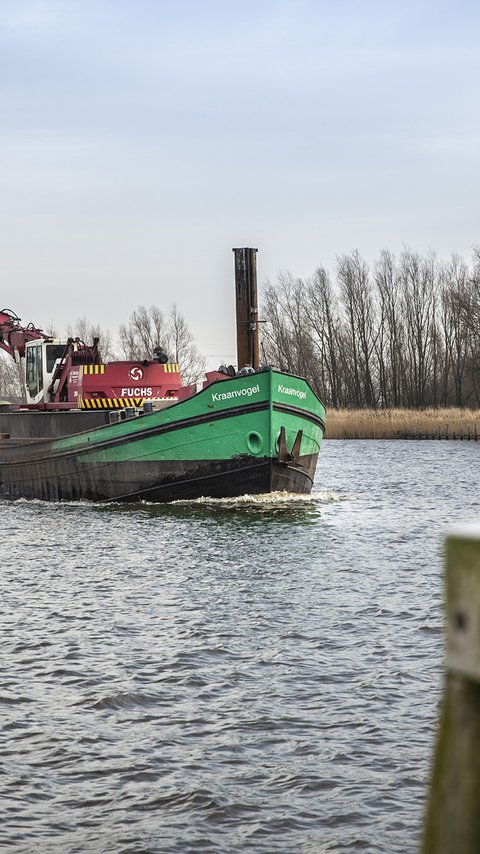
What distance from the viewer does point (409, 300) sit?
236 ft

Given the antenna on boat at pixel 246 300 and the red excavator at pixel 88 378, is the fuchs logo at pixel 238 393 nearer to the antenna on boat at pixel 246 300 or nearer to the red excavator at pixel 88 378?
the red excavator at pixel 88 378

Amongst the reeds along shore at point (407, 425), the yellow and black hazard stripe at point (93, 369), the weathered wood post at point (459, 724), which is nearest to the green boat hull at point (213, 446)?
the yellow and black hazard stripe at point (93, 369)

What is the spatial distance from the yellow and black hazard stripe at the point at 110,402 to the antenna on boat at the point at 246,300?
2.33m

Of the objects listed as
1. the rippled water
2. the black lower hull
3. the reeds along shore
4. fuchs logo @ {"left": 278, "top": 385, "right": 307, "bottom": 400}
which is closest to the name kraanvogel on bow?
fuchs logo @ {"left": 278, "top": 385, "right": 307, "bottom": 400}

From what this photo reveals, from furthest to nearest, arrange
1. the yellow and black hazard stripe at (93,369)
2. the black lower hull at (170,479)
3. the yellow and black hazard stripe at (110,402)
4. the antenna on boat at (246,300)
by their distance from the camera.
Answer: the yellow and black hazard stripe at (93,369) < the yellow and black hazard stripe at (110,402) < the antenna on boat at (246,300) < the black lower hull at (170,479)

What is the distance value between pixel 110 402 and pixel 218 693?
15.8 m

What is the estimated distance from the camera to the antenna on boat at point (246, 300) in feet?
73.8

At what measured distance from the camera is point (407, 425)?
5097 centimetres

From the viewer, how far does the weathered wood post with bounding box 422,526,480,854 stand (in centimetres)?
176

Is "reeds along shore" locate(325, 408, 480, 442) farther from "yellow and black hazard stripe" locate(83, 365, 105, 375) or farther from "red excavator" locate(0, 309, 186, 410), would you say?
"yellow and black hazard stripe" locate(83, 365, 105, 375)

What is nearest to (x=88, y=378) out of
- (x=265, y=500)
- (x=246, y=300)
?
(x=246, y=300)

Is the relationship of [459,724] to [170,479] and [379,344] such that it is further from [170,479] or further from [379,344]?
[379,344]

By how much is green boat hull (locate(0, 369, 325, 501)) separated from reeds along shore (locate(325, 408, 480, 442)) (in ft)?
99.8

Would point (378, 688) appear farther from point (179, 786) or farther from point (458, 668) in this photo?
point (458, 668)
